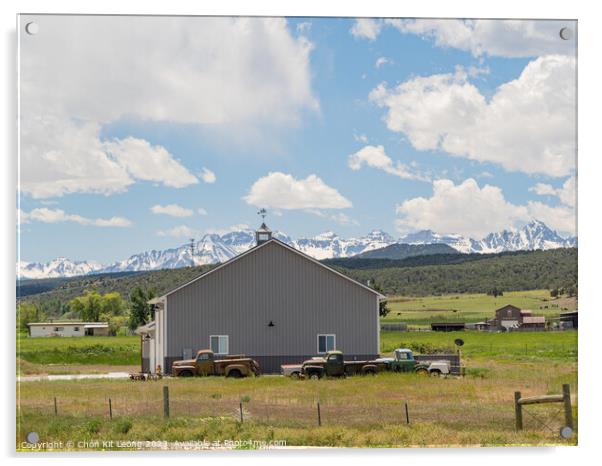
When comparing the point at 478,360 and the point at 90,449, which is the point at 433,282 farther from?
the point at 90,449

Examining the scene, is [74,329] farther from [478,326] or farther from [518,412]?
[518,412]

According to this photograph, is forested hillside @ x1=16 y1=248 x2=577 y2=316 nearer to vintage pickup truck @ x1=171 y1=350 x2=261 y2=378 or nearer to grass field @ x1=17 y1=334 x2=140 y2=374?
grass field @ x1=17 y1=334 x2=140 y2=374

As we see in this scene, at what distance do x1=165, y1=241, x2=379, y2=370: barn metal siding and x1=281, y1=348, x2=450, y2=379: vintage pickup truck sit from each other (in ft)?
4.40

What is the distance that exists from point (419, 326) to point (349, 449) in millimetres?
86562

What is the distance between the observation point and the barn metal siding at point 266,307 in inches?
1507

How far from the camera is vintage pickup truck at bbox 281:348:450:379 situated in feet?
121

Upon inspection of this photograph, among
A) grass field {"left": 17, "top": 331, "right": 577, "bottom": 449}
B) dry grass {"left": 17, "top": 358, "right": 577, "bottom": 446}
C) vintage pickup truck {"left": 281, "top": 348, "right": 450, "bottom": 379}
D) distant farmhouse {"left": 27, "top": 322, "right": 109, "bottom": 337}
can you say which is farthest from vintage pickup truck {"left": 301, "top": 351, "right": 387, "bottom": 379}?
distant farmhouse {"left": 27, "top": 322, "right": 109, "bottom": 337}

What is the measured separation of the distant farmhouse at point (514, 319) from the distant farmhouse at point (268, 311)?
194 feet

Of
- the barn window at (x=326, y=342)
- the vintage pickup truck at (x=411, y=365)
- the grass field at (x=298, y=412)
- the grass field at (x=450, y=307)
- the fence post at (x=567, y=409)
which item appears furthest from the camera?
the grass field at (x=450, y=307)

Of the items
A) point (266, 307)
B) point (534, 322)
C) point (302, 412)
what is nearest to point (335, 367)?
point (266, 307)

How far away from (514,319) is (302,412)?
91.3 metres

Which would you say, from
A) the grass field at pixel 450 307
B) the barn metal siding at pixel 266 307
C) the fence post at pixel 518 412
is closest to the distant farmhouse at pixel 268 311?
the barn metal siding at pixel 266 307

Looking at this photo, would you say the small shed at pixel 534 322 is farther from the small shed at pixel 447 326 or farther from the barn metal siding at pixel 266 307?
the barn metal siding at pixel 266 307

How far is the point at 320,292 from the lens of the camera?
38.9 m
